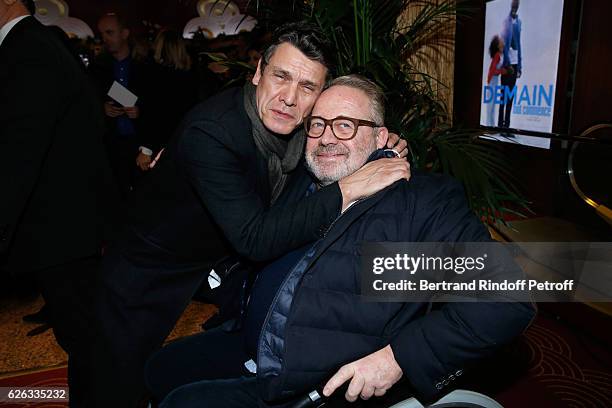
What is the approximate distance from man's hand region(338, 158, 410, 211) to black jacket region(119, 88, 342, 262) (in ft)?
0.11

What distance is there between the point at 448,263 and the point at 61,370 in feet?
7.75

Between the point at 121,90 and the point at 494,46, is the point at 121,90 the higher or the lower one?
the lower one

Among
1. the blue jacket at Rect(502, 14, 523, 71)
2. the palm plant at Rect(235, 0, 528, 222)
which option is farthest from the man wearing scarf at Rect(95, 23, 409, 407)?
the blue jacket at Rect(502, 14, 523, 71)

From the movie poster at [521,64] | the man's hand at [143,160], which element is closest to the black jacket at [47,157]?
the man's hand at [143,160]

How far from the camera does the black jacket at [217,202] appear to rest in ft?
4.43

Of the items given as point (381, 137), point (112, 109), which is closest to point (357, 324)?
point (381, 137)

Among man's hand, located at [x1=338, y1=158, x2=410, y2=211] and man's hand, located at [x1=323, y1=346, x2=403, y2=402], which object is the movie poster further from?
man's hand, located at [x1=323, y1=346, x2=403, y2=402]

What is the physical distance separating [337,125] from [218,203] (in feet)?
1.76

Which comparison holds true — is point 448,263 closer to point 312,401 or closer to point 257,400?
point 312,401

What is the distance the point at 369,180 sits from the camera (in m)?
1.38

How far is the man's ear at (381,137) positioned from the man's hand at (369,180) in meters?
0.35

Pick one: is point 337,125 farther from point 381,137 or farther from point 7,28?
point 7,28

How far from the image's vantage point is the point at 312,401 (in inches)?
50.6

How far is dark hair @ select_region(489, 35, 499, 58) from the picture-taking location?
5410 millimetres
